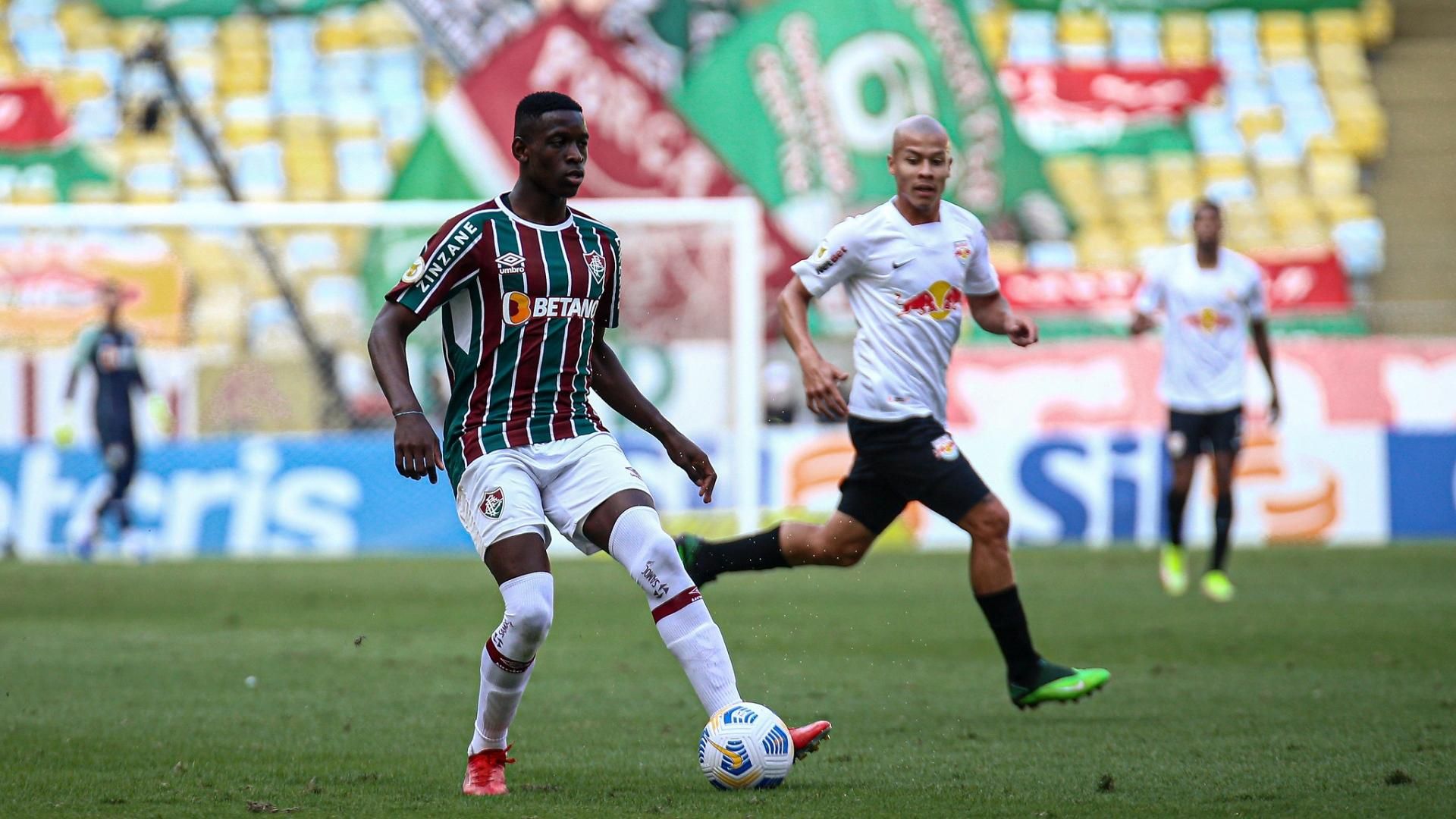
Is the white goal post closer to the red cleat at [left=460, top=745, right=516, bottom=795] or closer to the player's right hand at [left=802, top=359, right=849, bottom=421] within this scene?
the player's right hand at [left=802, top=359, right=849, bottom=421]

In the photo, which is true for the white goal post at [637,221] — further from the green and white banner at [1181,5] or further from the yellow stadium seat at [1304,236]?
the green and white banner at [1181,5]

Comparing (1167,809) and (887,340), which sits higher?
(887,340)

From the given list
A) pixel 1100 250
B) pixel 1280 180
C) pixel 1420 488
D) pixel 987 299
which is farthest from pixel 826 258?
pixel 1280 180

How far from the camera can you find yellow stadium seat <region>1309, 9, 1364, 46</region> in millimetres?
29422

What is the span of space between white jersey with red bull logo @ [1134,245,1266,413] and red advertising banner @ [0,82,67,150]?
18.5 m

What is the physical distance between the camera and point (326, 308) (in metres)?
18.5

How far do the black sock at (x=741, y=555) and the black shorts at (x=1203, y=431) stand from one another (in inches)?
207

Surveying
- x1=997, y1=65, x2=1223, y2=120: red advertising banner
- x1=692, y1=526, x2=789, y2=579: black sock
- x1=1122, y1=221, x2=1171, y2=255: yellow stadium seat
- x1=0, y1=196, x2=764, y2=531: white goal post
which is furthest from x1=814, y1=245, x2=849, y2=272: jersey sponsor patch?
x1=997, y1=65, x2=1223, y2=120: red advertising banner

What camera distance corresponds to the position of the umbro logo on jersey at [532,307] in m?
5.48

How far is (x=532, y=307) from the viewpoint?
5.50m

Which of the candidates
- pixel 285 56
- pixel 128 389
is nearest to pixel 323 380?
pixel 128 389

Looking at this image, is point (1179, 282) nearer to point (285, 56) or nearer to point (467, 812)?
point (467, 812)

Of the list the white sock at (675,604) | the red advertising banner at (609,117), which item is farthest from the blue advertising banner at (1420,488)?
the white sock at (675,604)

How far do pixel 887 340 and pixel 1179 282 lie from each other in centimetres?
565
